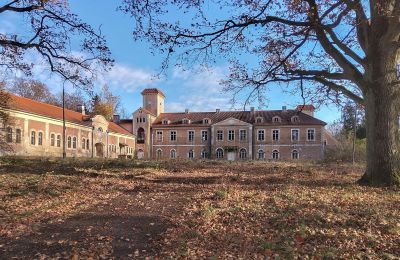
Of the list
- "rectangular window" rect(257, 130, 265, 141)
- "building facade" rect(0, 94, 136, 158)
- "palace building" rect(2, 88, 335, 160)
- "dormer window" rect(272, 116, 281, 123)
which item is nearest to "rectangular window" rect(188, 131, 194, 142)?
"palace building" rect(2, 88, 335, 160)

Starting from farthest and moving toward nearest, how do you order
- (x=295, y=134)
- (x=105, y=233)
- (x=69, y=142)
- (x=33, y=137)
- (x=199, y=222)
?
1. (x=295, y=134)
2. (x=69, y=142)
3. (x=33, y=137)
4. (x=199, y=222)
5. (x=105, y=233)

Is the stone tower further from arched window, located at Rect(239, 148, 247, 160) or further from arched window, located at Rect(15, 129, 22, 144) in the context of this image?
arched window, located at Rect(15, 129, 22, 144)

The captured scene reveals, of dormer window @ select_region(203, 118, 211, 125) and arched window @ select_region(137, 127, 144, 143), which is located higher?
dormer window @ select_region(203, 118, 211, 125)

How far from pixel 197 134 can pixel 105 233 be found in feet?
251

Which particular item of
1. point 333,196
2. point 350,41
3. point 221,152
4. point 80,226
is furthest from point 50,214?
point 221,152

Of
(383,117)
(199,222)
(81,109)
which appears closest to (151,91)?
(81,109)

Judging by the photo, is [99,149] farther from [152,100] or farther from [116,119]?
[152,100]

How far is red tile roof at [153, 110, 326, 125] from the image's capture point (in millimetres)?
78812

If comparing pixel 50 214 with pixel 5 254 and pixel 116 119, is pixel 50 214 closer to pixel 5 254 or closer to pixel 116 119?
pixel 5 254

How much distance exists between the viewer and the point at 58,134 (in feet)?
199

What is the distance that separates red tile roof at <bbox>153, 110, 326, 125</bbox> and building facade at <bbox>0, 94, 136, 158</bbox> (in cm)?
940

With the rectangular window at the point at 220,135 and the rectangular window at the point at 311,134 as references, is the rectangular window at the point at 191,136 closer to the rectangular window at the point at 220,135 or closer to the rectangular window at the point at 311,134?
the rectangular window at the point at 220,135

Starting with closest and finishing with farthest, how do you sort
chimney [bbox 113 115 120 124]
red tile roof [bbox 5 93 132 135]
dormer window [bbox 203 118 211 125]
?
red tile roof [bbox 5 93 132 135]
dormer window [bbox 203 118 211 125]
chimney [bbox 113 115 120 124]

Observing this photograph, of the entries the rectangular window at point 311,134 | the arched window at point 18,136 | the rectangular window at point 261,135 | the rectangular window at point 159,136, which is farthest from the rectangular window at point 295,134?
the arched window at point 18,136
